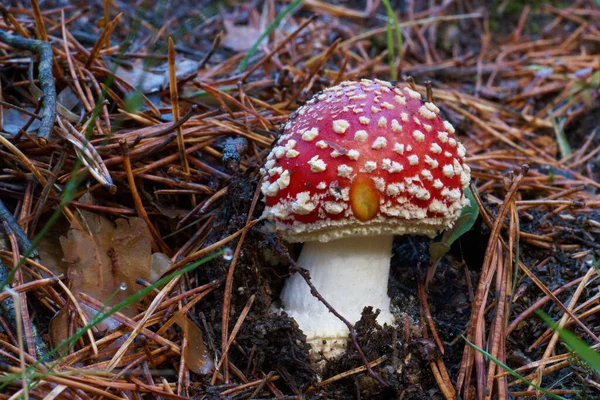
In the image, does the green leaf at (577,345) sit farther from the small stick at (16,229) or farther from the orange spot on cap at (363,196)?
the small stick at (16,229)

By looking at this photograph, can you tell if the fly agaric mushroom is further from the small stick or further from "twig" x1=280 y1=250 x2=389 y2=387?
the small stick

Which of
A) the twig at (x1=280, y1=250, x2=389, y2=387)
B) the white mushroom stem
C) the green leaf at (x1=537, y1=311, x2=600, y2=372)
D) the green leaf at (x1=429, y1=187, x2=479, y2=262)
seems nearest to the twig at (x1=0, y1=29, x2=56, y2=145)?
the twig at (x1=280, y1=250, x2=389, y2=387)

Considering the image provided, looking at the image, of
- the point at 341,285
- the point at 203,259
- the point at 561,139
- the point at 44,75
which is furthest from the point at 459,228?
the point at 44,75

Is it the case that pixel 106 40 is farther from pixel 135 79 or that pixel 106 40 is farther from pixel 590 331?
pixel 590 331

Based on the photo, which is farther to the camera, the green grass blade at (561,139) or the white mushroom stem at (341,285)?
the green grass blade at (561,139)

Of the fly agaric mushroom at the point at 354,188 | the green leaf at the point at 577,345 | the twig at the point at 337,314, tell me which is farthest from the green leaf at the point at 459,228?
the green leaf at the point at 577,345

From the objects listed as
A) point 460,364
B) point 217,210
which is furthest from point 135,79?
point 460,364

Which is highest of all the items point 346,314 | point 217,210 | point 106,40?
point 106,40

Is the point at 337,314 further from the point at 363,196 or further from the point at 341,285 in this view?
the point at 363,196
